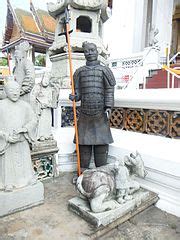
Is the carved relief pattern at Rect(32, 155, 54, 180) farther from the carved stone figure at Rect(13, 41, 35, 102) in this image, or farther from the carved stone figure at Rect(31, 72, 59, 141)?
the carved stone figure at Rect(13, 41, 35, 102)

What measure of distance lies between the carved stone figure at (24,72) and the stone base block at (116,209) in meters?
1.70

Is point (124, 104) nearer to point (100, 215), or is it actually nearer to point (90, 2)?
point (100, 215)

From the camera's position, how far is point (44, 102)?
3.51m

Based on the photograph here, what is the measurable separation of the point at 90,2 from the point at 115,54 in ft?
9.79

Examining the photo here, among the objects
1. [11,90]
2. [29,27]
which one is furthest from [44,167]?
[29,27]

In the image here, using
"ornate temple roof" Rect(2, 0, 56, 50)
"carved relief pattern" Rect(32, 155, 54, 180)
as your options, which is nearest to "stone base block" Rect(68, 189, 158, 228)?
"carved relief pattern" Rect(32, 155, 54, 180)

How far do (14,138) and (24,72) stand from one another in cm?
127

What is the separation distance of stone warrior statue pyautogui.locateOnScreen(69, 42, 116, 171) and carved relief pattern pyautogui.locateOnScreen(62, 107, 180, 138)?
0.44 meters

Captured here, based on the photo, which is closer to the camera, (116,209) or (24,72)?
(116,209)

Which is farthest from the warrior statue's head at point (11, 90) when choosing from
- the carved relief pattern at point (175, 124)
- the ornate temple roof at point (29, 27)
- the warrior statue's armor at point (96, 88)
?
the ornate temple roof at point (29, 27)

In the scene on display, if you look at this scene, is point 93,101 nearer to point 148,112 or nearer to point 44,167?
point 148,112

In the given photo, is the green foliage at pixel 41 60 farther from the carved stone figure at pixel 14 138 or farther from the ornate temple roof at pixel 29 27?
the carved stone figure at pixel 14 138

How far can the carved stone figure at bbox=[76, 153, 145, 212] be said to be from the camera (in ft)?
7.73

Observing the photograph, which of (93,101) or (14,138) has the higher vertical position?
(93,101)
